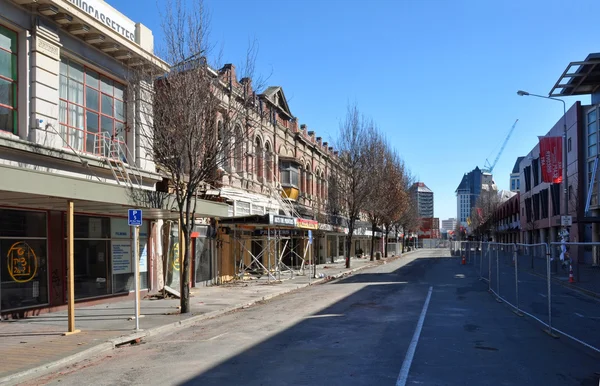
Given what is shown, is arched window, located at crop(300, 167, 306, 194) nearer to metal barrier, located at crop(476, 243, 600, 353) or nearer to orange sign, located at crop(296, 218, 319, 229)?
orange sign, located at crop(296, 218, 319, 229)

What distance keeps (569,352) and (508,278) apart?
332 inches

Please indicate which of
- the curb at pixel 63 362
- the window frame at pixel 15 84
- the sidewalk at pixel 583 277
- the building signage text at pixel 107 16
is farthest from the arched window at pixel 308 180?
the curb at pixel 63 362

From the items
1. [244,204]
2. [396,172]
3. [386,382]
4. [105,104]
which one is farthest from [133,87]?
[396,172]

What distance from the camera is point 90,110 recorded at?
16469 millimetres

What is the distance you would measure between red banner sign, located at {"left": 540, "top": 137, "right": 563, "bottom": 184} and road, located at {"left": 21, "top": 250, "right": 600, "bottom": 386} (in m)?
26.5

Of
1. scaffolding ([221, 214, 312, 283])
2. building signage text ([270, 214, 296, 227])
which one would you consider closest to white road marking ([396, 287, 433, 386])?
building signage text ([270, 214, 296, 227])

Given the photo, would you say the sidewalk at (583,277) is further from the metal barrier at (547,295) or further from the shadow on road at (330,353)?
the shadow on road at (330,353)

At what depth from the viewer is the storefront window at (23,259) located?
13.4 meters

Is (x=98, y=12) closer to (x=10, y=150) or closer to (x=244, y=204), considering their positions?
(x=10, y=150)

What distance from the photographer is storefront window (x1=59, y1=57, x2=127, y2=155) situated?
15.5m

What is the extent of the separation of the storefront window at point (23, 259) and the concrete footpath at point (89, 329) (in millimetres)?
665

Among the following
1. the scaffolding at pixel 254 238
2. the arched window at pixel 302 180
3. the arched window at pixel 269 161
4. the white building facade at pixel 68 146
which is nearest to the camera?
the white building facade at pixel 68 146

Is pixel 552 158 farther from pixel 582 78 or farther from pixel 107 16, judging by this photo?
pixel 107 16

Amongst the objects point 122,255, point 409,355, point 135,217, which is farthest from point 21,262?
point 409,355
